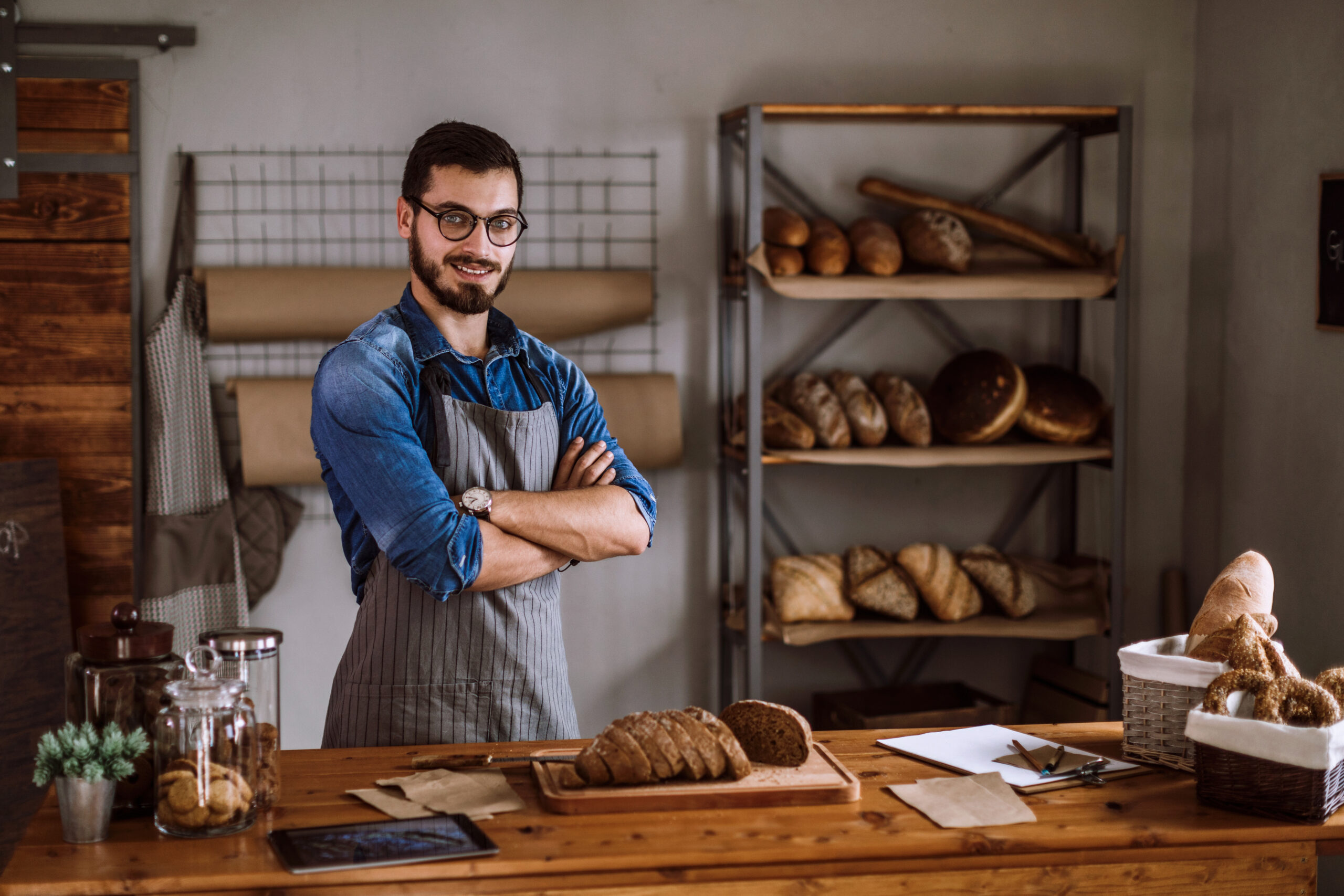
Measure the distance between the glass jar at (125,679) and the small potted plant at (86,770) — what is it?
A: 3cm

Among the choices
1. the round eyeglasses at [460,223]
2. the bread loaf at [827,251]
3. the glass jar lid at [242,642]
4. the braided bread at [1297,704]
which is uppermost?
the bread loaf at [827,251]

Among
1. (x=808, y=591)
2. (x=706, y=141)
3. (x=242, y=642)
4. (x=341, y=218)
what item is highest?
(x=706, y=141)

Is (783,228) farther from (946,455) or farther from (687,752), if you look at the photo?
(687,752)

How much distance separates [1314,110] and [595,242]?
1.93 metres

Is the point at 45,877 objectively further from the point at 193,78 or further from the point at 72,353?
the point at 193,78

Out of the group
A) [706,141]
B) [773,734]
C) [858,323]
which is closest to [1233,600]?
[773,734]

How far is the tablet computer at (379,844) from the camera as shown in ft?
4.29

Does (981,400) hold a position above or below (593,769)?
above

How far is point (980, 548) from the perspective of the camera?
3488 mm

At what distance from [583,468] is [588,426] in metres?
0.11

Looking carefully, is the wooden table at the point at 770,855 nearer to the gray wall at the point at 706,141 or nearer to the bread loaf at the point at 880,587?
the bread loaf at the point at 880,587

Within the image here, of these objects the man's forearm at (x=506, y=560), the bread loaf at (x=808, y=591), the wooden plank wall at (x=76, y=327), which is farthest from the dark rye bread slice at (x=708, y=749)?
the wooden plank wall at (x=76, y=327)

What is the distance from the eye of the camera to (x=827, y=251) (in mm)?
3238

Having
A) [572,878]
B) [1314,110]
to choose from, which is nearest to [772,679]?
[1314,110]
